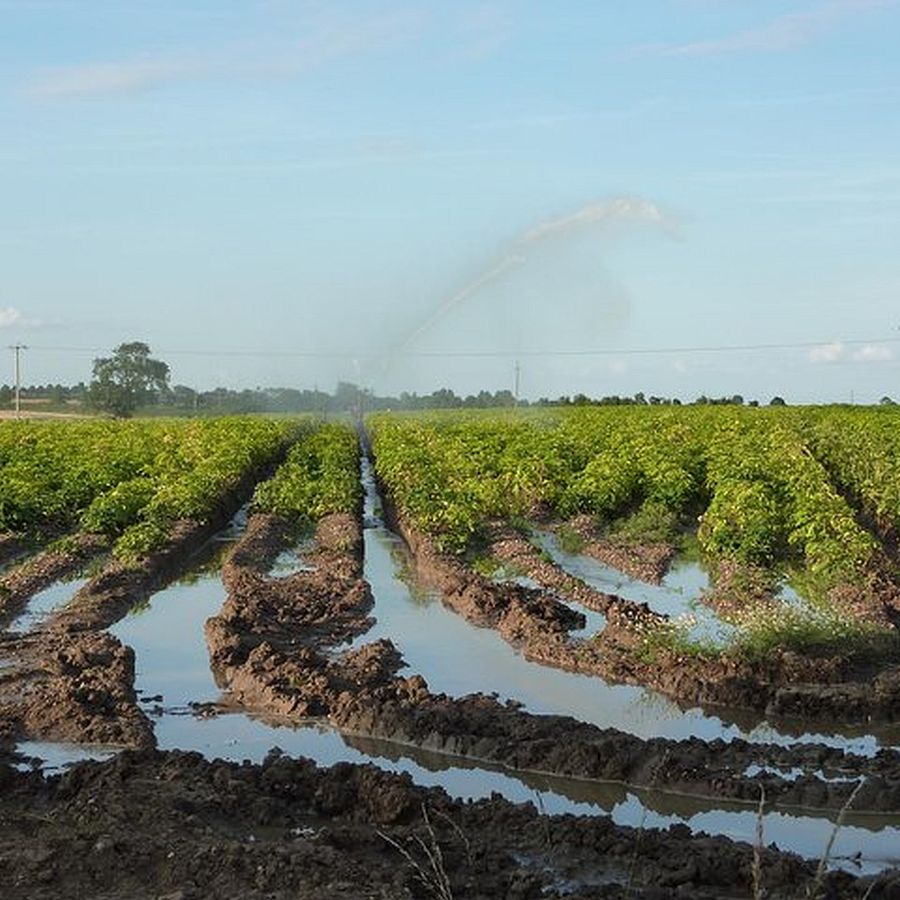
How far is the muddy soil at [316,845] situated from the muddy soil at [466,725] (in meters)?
0.83

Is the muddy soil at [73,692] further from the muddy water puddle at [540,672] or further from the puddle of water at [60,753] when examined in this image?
the muddy water puddle at [540,672]

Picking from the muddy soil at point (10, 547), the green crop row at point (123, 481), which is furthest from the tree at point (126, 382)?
the muddy soil at point (10, 547)

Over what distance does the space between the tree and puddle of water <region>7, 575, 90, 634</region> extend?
242 ft

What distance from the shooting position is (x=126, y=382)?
93688 millimetres

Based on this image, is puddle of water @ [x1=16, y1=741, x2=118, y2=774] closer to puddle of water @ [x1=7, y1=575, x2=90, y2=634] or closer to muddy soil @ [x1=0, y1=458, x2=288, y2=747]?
muddy soil @ [x1=0, y1=458, x2=288, y2=747]

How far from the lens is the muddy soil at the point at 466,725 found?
960cm

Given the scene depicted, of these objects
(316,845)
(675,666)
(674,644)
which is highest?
(674,644)

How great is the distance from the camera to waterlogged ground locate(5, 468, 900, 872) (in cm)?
912

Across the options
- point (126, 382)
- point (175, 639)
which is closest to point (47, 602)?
point (175, 639)

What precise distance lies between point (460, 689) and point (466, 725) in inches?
74.8

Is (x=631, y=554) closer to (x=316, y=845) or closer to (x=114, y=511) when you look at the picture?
(x=114, y=511)

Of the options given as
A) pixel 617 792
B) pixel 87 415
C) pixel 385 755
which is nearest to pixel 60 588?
pixel 385 755

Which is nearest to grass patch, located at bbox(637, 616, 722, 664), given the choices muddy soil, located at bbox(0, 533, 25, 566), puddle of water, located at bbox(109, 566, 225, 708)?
puddle of water, located at bbox(109, 566, 225, 708)

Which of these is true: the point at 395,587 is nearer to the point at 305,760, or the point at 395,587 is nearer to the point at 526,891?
the point at 305,760
